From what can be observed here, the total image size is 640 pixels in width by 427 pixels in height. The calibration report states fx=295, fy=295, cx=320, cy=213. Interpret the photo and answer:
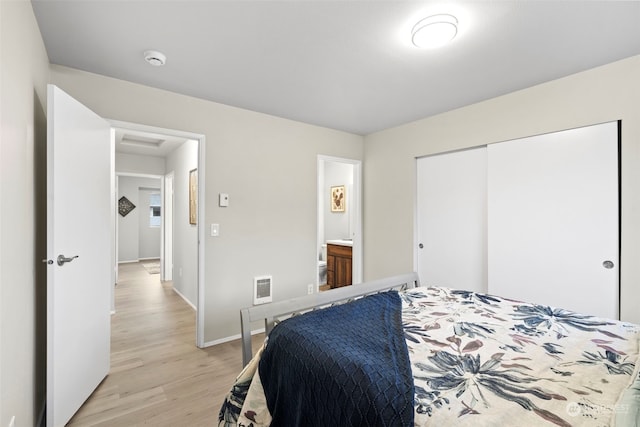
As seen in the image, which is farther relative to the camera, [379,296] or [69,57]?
[69,57]

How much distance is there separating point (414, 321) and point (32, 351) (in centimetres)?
211

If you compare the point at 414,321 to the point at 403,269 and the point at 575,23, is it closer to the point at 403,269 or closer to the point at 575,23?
the point at 575,23

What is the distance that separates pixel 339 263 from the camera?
4742 millimetres

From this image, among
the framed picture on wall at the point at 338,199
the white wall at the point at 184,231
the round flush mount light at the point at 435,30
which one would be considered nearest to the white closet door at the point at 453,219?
the round flush mount light at the point at 435,30

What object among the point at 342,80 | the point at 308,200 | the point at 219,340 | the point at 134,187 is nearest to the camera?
the point at 342,80

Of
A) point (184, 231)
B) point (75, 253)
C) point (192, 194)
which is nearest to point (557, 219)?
point (75, 253)

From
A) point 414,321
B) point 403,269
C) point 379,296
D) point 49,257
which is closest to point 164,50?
point 49,257

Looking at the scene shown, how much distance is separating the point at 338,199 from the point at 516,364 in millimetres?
4509

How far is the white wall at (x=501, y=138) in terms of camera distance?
206 centimetres

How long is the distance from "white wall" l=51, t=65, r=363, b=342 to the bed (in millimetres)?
1583

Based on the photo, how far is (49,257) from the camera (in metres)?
1.64

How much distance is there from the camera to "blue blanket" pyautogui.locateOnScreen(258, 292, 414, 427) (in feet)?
2.92

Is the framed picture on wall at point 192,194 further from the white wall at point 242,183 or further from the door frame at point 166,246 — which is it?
the door frame at point 166,246

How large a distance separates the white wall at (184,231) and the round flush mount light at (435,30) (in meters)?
3.11
